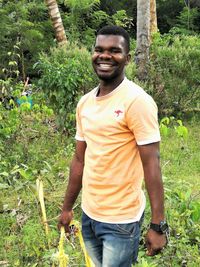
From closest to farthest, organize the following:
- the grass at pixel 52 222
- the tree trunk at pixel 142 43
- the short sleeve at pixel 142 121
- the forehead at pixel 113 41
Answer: the short sleeve at pixel 142 121, the forehead at pixel 113 41, the grass at pixel 52 222, the tree trunk at pixel 142 43

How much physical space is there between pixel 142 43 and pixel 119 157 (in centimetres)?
592

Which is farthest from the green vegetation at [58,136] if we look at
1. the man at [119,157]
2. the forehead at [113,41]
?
the forehead at [113,41]

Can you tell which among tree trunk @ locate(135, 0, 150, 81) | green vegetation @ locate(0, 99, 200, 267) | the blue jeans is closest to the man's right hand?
Result: green vegetation @ locate(0, 99, 200, 267)

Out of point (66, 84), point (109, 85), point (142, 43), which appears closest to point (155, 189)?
point (109, 85)

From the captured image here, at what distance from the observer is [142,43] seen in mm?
7863

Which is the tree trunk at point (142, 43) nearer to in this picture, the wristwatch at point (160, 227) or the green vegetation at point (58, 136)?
the green vegetation at point (58, 136)

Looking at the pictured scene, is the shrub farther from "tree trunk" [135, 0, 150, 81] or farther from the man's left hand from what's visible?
the man's left hand

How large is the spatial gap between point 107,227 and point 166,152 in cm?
417

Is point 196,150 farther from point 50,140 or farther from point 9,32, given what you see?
point 9,32

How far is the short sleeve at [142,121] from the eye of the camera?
2.11m

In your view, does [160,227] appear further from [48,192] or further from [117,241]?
[48,192]

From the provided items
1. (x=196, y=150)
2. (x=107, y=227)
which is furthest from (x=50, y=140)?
(x=107, y=227)

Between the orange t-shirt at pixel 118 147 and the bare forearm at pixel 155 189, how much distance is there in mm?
90

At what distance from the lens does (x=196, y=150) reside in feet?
21.3
